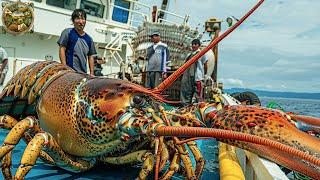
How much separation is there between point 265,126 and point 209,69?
6386 mm

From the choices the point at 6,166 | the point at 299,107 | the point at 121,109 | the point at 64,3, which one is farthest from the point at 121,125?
the point at 299,107

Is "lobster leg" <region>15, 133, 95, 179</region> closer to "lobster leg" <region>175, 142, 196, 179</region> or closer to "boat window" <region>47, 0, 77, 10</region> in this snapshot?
"lobster leg" <region>175, 142, 196, 179</region>

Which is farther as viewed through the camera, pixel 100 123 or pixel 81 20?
pixel 81 20

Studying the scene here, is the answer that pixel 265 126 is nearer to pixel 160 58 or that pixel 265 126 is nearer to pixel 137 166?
pixel 137 166

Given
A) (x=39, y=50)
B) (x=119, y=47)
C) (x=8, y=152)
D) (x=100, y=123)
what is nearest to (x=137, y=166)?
(x=100, y=123)

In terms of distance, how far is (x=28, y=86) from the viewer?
13.8 ft

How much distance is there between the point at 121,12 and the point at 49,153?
1311 centimetres

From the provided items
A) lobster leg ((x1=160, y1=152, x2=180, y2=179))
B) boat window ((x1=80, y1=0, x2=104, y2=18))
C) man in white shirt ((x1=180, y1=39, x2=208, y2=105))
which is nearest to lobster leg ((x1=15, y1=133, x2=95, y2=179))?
lobster leg ((x1=160, y1=152, x2=180, y2=179))

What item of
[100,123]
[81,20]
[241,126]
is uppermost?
[81,20]

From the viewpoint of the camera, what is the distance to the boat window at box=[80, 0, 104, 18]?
1394cm

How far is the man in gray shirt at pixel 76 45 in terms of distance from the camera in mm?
4883

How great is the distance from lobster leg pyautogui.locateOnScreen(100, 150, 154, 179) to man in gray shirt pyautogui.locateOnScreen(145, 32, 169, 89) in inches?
208

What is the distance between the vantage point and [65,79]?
364 cm

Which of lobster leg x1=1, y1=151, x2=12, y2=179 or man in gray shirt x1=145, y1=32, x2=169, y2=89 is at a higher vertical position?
man in gray shirt x1=145, y1=32, x2=169, y2=89
